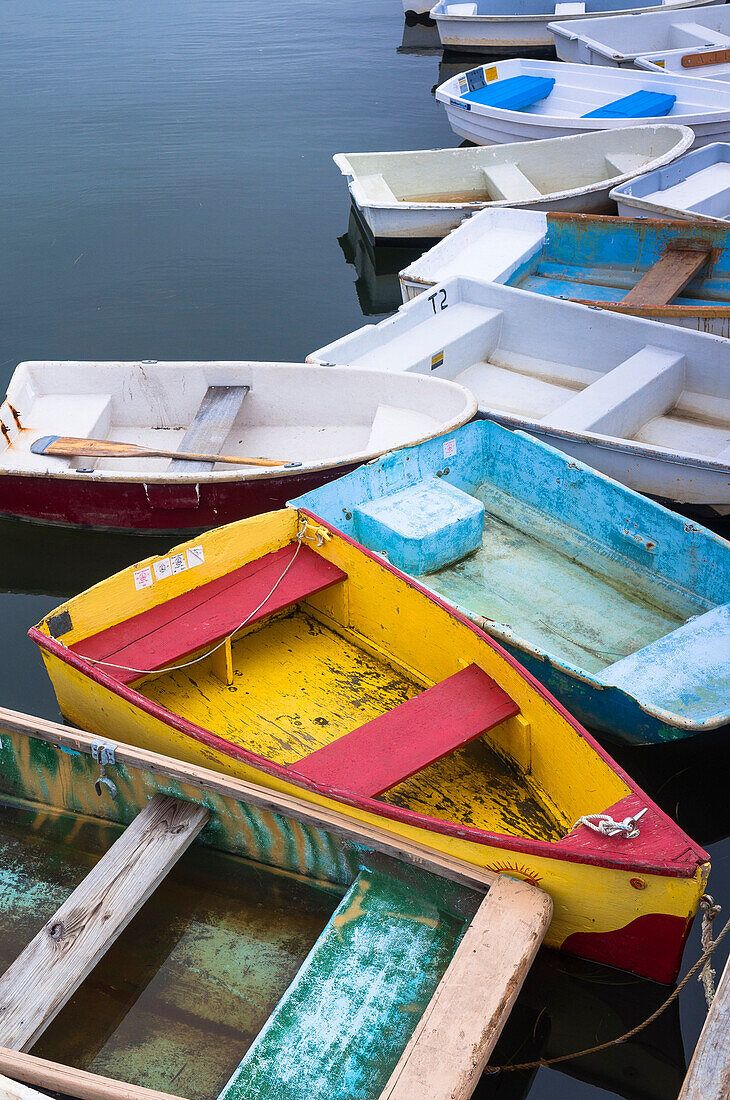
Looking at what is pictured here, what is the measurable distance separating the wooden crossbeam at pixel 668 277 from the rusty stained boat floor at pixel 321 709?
4.30m

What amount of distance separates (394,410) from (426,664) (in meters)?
→ 2.68

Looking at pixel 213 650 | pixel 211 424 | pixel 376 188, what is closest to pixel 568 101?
pixel 376 188

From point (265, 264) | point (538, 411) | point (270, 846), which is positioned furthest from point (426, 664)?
point (265, 264)

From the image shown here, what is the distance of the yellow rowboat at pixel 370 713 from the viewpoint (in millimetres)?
3672

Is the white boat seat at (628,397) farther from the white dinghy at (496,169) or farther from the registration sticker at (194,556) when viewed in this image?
the white dinghy at (496,169)

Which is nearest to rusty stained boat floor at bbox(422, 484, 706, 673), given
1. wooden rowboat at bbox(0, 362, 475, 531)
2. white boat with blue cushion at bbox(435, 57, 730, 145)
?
wooden rowboat at bbox(0, 362, 475, 531)

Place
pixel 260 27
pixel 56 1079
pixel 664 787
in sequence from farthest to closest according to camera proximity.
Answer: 1. pixel 260 27
2. pixel 664 787
3. pixel 56 1079

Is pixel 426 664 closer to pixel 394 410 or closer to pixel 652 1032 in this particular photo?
pixel 652 1032

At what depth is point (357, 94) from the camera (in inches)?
642

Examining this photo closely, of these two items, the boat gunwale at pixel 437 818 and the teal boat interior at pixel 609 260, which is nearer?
A: the boat gunwale at pixel 437 818

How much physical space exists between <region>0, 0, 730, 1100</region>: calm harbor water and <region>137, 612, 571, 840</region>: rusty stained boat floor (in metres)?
0.72

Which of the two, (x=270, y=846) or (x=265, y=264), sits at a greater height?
(x=265, y=264)

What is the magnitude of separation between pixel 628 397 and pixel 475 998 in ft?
15.6

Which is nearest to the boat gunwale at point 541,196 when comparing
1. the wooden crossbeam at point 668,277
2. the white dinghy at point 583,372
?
the wooden crossbeam at point 668,277
